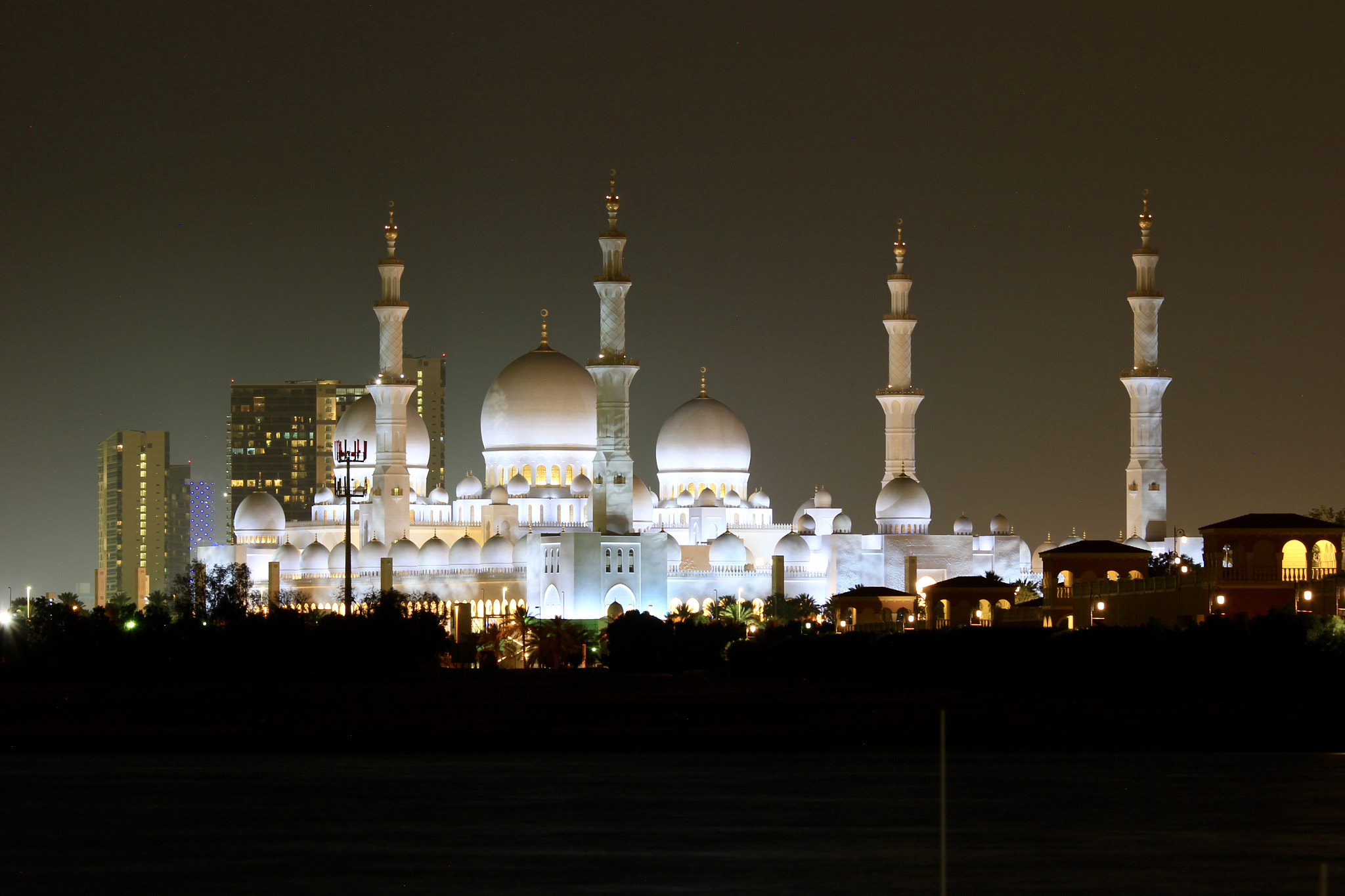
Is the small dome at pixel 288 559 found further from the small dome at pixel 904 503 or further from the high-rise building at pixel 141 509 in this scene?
the high-rise building at pixel 141 509

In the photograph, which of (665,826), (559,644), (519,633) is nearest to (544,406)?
(519,633)

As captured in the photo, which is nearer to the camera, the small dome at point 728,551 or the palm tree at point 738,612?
the palm tree at point 738,612

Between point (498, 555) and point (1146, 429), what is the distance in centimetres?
2288

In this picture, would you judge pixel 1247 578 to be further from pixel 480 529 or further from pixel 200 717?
pixel 480 529

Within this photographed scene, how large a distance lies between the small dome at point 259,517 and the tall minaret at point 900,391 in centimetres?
2399

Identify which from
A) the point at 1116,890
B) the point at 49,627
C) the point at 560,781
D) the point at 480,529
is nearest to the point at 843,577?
the point at 480,529

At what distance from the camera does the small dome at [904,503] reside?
257ft

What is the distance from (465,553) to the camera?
74875 millimetres

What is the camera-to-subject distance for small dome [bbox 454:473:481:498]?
82.6 m

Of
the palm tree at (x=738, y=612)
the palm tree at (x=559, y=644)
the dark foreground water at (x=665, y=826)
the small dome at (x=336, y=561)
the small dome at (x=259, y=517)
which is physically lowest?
the palm tree at (x=559, y=644)

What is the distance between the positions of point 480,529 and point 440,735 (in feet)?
191

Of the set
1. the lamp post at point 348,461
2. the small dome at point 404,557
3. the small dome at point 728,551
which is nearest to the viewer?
the lamp post at point 348,461

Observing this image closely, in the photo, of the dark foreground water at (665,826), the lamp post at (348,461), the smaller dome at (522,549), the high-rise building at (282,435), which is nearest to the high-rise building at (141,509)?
the high-rise building at (282,435)

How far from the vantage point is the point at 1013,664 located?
38906 mm
